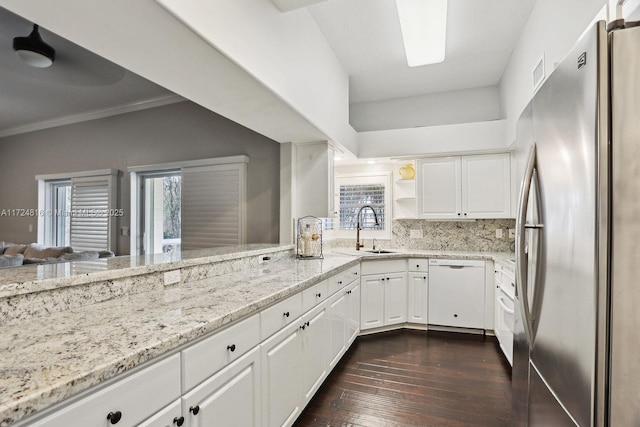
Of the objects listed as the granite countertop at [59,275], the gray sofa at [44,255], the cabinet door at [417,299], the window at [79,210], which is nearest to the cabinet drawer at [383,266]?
the cabinet door at [417,299]

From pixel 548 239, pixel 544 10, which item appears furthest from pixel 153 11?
pixel 544 10

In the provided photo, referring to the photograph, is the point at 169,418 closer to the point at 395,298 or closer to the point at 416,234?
the point at 395,298

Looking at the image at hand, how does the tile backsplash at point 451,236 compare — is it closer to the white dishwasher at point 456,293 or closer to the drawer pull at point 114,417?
the white dishwasher at point 456,293

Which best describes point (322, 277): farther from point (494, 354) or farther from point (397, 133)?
point (397, 133)

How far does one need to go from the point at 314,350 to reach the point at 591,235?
5.57 ft

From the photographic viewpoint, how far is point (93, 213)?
457 centimetres

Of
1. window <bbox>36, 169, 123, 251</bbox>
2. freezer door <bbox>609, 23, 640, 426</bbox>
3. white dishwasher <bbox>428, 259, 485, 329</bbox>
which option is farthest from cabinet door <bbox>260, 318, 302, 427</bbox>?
window <bbox>36, 169, 123, 251</bbox>

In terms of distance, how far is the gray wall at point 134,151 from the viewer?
11.9ft

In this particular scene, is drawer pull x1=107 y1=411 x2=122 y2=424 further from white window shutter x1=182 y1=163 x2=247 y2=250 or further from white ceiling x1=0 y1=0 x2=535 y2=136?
white window shutter x1=182 y1=163 x2=247 y2=250

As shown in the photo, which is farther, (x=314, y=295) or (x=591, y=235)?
(x=314, y=295)

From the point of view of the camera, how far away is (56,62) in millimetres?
3170

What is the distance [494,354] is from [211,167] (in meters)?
3.74

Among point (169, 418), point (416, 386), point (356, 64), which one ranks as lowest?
point (416, 386)

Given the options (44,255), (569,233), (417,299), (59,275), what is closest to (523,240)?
(569,233)
